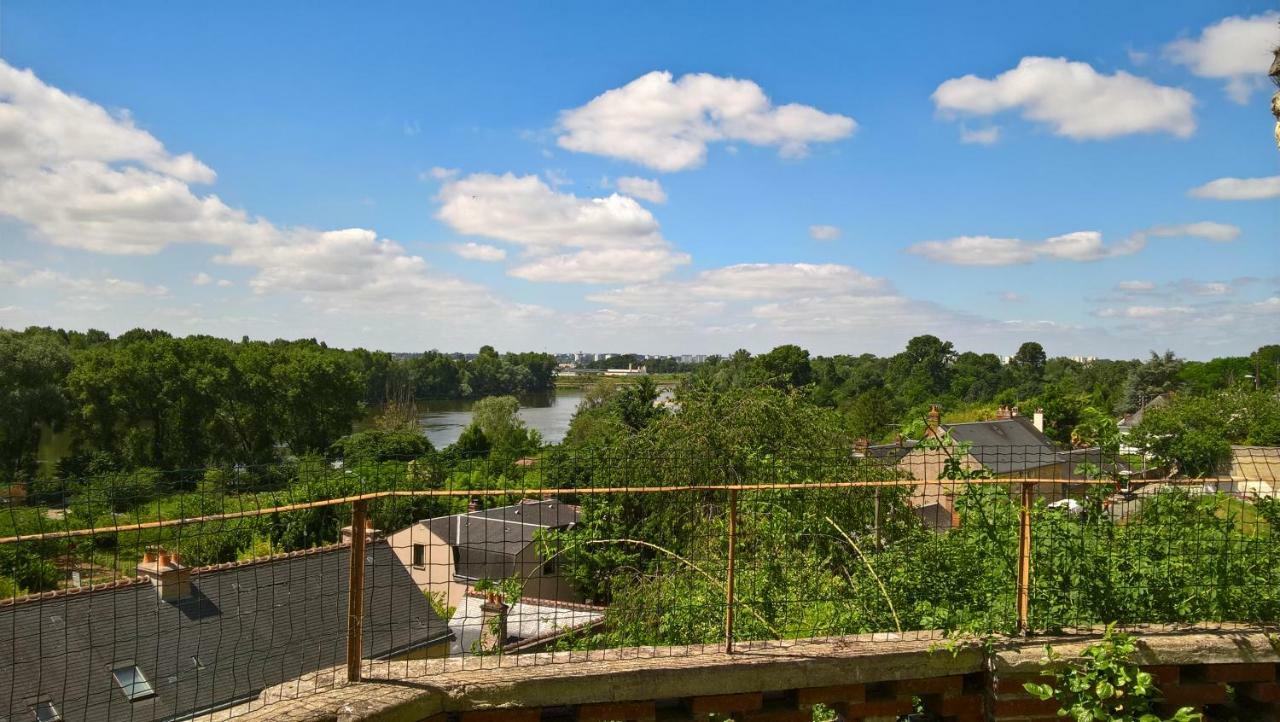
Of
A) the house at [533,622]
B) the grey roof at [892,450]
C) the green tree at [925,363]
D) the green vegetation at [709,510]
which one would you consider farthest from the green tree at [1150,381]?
the house at [533,622]

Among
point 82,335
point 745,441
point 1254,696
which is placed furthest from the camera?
point 82,335

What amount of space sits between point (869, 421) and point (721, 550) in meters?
42.7

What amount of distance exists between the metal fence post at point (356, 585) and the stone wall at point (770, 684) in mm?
90

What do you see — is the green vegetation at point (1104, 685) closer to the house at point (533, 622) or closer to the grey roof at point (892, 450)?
the grey roof at point (892, 450)

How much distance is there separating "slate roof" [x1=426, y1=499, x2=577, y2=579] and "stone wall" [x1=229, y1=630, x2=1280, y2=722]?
551 mm

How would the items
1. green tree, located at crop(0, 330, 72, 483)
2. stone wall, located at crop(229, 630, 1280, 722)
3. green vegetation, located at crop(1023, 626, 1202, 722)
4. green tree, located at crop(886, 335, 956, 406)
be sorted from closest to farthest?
stone wall, located at crop(229, 630, 1280, 722) < green vegetation, located at crop(1023, 626, 1202, 722) < green tree, located at crop(0, 330, 72, 483) < green tree, located at crop(886, 335, 956, 406)

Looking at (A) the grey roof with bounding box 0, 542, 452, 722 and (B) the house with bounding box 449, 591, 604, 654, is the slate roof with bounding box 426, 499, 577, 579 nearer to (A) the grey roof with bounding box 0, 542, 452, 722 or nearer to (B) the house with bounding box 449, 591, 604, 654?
(B) the house with bounding box 449, 591, 604, 654

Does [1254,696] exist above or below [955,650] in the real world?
below

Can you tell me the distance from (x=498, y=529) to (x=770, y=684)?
9.43 metres

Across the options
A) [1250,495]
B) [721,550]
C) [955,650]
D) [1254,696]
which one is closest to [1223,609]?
[1254,696]

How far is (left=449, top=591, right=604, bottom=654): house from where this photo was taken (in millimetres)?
4250

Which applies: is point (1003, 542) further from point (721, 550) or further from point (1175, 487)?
point (721, 550)

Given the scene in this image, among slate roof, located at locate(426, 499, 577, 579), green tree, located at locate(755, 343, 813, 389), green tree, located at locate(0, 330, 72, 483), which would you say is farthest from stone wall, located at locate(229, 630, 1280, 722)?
green tree, located at locate(755, 343, 813, 389)

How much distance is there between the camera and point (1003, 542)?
3.82 metres
